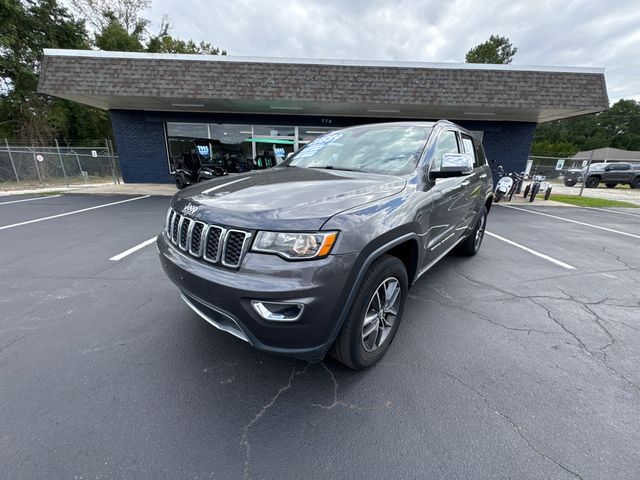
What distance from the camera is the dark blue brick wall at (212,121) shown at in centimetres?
1263

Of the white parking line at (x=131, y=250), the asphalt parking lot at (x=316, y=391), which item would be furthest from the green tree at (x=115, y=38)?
the asphalt parking lot at (x=316, y=391)

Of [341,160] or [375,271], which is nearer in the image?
[375,271]

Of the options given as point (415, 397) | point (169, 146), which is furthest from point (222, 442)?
point (169, 146)

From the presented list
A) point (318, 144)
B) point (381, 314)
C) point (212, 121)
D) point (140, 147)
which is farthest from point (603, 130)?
point (381, 314)

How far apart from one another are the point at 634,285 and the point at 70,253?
26.5 ft

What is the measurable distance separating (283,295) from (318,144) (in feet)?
7.69

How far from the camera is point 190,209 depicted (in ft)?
6.41

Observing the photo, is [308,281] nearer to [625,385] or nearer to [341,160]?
[341,160]

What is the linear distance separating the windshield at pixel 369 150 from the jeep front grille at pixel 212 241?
4.61 ft

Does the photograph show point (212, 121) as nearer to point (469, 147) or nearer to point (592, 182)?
point (469, 147)

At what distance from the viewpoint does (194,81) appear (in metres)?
9.59

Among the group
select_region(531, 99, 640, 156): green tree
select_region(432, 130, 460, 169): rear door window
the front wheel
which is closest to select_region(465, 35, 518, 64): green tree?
select_region(531, 99, 640, 156): green tree

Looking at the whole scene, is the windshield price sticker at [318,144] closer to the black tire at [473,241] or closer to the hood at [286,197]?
the hood at [286,197]

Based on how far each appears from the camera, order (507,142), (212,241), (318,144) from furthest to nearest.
A: (507,142) < (318,144) < (212,241)
